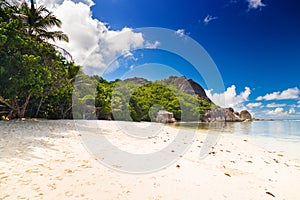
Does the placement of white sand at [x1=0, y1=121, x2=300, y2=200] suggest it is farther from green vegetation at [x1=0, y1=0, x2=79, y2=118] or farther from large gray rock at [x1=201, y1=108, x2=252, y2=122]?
large gray rock at [x1=201, y1=108, x2=252, y2=122]

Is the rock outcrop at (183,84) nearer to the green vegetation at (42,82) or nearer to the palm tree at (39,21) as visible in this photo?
the green vegetation at (42,82)

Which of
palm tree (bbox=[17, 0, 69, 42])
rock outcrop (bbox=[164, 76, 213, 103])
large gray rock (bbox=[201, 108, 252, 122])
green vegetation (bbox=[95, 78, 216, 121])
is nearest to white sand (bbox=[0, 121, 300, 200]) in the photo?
palm tree (bbox=[17, 0, 69, 42])

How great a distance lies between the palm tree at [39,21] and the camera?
421 inches

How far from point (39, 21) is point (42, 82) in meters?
5.75

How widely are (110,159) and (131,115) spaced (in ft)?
60.6

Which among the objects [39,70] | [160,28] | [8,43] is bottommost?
[39,70]

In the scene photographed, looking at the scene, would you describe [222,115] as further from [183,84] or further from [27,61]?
[27,61]

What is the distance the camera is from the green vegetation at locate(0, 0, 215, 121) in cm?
720

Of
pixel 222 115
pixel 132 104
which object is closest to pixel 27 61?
pixel 132 104

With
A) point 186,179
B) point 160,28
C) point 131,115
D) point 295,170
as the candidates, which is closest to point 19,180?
point 186,179

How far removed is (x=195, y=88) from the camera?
6481 cm

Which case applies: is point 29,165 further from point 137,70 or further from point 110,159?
point 137,70

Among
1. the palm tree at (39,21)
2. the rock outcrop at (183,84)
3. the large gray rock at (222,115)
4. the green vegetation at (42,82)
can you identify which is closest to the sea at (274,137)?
the green vegetation at (42,82)

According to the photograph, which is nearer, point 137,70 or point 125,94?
point 137,70
